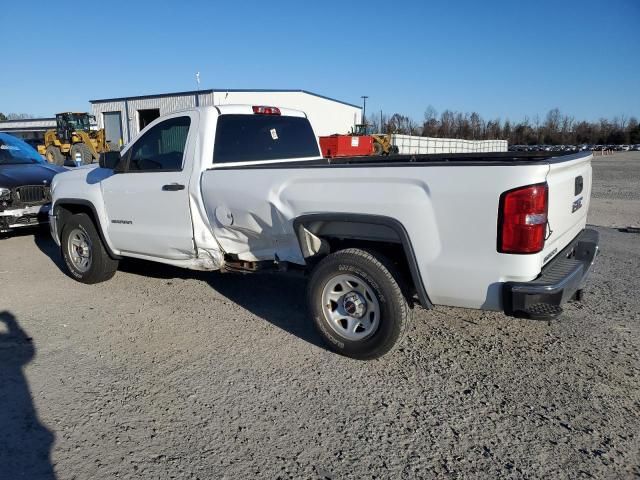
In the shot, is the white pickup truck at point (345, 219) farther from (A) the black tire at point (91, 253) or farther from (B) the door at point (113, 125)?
(B) the door at point (113, 125)

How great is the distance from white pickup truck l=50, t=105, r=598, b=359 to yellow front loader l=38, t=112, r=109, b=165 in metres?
22.5

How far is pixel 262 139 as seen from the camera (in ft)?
17.3

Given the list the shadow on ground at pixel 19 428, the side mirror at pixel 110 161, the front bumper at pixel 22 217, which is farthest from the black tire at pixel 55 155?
the shadow on ground at pixel 19 428

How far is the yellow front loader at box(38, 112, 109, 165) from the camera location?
1051 inches

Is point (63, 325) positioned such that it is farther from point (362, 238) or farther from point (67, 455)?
point (362, 238)

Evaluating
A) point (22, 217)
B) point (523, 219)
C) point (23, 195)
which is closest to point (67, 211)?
point (22, 217)

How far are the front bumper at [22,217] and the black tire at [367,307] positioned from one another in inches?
240

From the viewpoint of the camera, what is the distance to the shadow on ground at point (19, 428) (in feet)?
8.82

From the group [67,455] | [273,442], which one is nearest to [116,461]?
[67,455]

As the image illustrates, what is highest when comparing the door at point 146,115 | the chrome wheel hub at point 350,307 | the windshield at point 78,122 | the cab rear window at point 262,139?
the door at point 146,115

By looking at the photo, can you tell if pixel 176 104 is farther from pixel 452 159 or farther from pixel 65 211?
pixel 452 159

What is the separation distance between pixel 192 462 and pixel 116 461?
0.43 m

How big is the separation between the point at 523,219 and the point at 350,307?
1457 millimetres

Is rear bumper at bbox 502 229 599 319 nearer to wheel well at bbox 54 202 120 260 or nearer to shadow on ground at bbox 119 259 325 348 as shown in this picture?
shadow on ground at bbox 119 259 325 348
